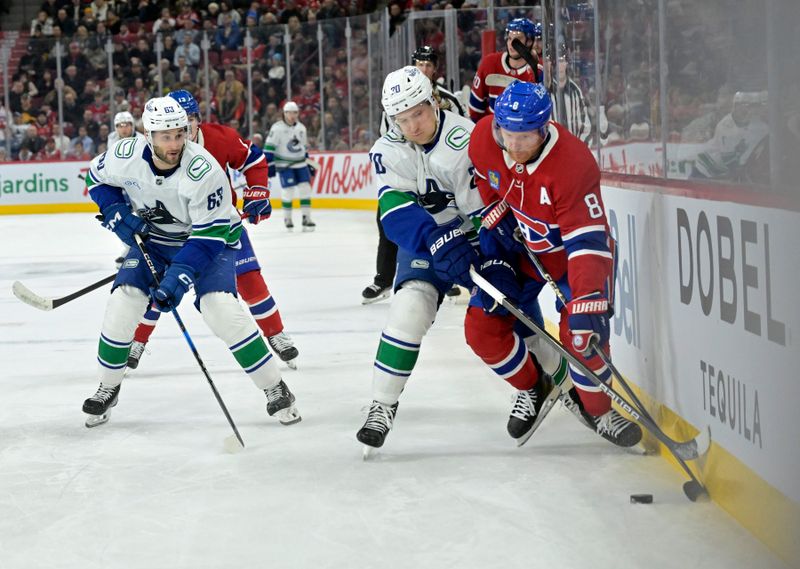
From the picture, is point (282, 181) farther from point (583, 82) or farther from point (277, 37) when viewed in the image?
point (583, 82)

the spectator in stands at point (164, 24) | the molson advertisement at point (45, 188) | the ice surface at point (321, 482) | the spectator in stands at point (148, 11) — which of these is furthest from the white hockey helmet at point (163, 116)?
the spectator in stands at point (148, 11)

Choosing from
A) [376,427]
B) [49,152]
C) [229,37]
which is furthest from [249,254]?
[49,152]

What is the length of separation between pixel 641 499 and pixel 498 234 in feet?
3.17

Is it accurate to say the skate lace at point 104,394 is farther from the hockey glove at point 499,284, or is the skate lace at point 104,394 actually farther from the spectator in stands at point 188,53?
the spectator in stands at point 188,53

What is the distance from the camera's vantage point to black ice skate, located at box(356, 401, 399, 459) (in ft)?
10.9

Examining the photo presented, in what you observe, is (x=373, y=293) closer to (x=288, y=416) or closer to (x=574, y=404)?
(x=288, y=416)

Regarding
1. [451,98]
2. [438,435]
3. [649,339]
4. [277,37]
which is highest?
[277,37]

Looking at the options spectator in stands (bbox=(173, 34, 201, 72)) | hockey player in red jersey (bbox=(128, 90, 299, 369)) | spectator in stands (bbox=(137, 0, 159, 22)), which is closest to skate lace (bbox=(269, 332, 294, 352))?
hockey player in red jersey (bbox=(128, 90, 299, 369))

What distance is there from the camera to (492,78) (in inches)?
221

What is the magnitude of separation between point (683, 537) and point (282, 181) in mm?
9667

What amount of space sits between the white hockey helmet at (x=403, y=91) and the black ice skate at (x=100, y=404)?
4.69 feet

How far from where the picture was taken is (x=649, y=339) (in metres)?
3.42

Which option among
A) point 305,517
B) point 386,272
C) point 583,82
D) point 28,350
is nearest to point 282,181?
point 386,272

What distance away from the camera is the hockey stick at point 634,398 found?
2.84 metres
